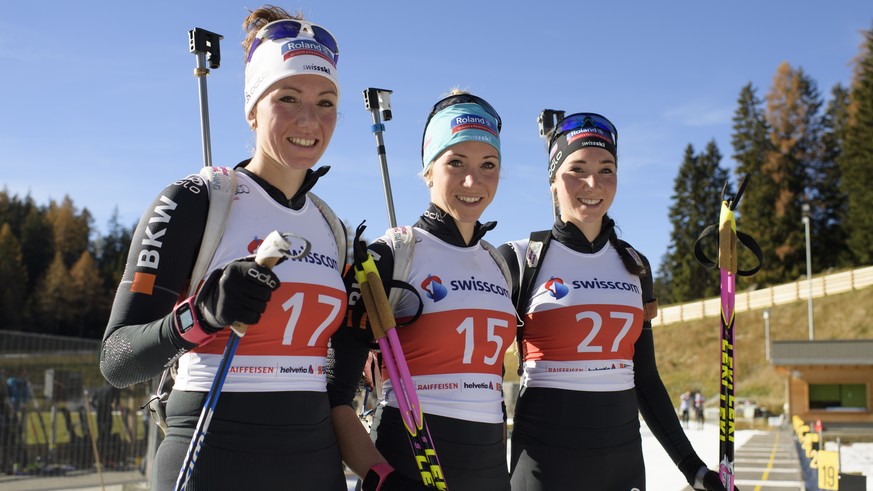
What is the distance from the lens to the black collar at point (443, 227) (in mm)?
3752

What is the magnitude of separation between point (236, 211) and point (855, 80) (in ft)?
302

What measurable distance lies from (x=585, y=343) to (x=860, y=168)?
3057 inches

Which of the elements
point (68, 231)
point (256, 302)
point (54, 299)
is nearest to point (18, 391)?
point (256, 302)

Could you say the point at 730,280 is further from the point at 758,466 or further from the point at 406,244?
the point at 758,466

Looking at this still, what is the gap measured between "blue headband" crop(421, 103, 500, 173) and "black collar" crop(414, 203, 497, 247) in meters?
0.27

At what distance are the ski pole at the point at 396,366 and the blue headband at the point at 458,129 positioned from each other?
33.3 inches

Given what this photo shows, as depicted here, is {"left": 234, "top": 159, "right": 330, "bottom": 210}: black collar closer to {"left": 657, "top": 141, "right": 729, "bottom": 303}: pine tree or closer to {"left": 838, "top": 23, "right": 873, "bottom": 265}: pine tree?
{"left": 838, "top": 23, "right": 873, "bottom": 265}: pine tree

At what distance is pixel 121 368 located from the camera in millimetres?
2434

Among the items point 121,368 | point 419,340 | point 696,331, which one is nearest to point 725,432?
point 419,340

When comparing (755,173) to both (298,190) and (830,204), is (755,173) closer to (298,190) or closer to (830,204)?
(830,204)

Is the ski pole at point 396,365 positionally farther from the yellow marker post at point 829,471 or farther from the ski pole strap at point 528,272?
the yellow marker post at point 829,471

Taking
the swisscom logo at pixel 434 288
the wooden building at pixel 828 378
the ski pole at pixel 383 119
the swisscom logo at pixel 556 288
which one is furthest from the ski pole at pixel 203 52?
the wooden building at pixel 828 378

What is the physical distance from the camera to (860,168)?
71812 mm

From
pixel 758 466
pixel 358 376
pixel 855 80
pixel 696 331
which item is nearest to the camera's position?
pixel 358 376
